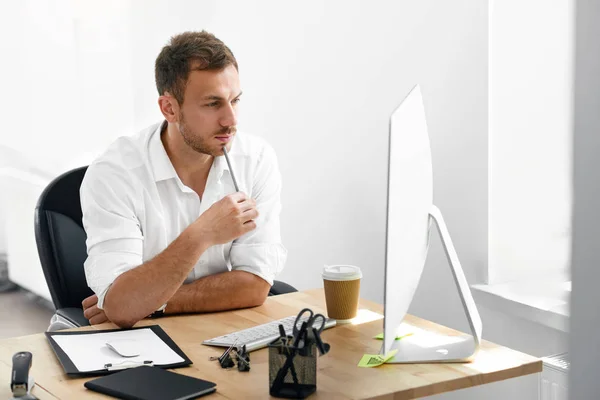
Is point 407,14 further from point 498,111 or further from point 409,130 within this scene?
point 409,130

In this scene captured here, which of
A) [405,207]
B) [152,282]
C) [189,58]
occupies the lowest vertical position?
[152,282]

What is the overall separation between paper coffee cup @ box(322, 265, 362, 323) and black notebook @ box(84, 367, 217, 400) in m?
0.49

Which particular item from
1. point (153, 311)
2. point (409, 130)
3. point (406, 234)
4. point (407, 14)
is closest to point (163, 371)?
point (153, 311)

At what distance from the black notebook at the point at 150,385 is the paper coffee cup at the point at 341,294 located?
49 cm

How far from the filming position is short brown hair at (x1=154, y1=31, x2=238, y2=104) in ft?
6.80

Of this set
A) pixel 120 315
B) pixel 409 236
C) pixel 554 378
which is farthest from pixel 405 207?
pixel 554 378

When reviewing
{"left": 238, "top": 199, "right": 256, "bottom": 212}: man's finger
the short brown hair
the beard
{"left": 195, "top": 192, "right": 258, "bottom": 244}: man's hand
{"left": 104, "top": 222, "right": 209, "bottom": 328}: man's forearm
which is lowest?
{"left": 104, "top": 222, "right": 209, "bottom": 328}: man's forearm

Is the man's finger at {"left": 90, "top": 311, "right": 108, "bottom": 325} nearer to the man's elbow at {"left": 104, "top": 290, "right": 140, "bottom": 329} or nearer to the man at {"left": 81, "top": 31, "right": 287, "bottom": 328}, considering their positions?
the man at {"left": 81, "top": 31, "right": 287, "bottom": 328}

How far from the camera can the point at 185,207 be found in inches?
83.4

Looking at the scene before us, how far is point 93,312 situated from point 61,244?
329 mm

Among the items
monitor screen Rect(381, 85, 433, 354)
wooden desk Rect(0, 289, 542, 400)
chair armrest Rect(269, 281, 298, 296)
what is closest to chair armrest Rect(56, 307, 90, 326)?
wooden desk Rect(0, 289, 542, 400)

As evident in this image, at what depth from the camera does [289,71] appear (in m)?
3.15

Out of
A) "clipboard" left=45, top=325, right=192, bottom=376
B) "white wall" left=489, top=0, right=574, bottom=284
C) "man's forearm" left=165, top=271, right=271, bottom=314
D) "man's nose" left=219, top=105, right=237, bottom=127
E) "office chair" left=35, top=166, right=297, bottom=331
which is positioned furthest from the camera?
"white wall" left=489, top=0, right=574, bottom=284

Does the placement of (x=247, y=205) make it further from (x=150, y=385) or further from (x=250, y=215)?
(x=150, y=385)
